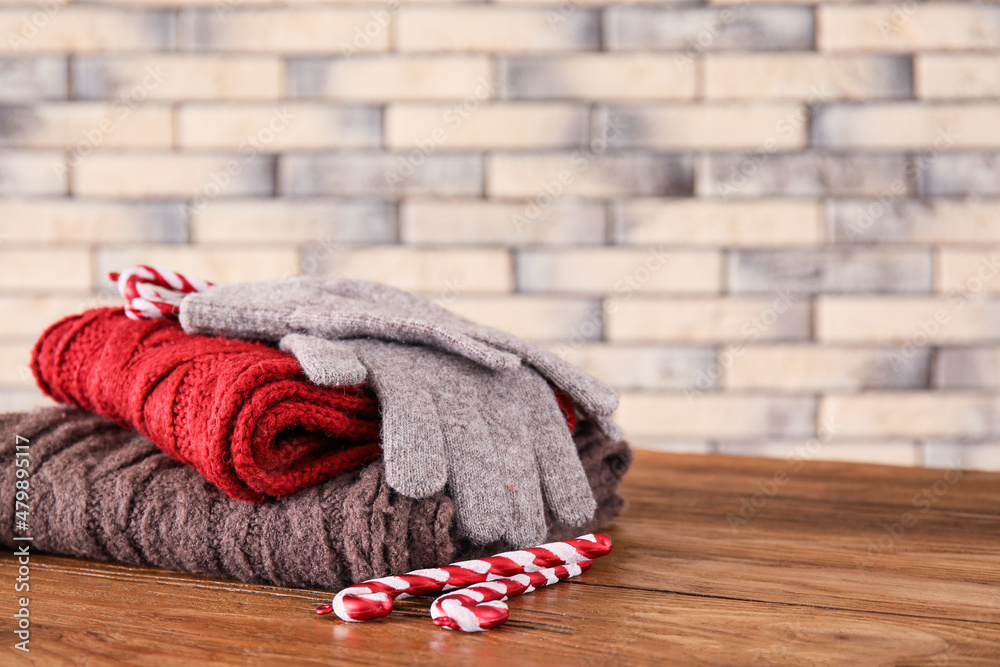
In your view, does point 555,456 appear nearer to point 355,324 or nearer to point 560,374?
point 560,374

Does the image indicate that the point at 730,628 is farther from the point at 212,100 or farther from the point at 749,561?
the point at 212,100

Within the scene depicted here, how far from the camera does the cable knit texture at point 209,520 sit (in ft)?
1.90

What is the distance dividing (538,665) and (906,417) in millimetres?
1260

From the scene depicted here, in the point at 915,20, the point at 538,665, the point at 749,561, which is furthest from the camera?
the point at 915,20

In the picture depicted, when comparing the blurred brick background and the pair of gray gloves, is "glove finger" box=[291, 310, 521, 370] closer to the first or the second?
the pair of gray gloves

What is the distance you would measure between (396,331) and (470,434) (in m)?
0.10

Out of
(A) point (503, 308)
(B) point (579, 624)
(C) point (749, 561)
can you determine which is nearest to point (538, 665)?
(B) point (579, 624)

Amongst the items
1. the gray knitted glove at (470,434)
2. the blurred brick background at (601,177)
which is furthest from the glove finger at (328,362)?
the blurred brick background at (601,177)

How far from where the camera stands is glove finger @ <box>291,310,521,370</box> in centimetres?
66

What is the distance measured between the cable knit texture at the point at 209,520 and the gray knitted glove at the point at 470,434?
0.07 ft

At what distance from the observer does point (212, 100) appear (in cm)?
151

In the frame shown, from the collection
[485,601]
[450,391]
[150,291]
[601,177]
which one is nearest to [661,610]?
[485,601]

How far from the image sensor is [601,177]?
148 centimetres

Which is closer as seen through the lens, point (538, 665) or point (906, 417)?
point (538, 665)
